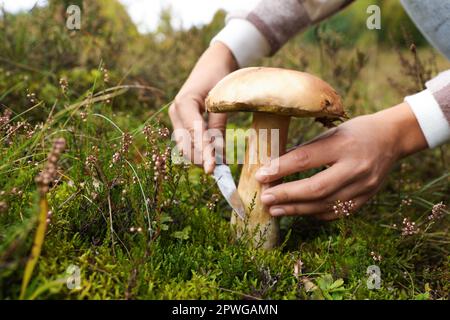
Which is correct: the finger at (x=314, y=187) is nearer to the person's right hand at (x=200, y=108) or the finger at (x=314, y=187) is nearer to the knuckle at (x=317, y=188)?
the knuckle at (x=317, y=188)

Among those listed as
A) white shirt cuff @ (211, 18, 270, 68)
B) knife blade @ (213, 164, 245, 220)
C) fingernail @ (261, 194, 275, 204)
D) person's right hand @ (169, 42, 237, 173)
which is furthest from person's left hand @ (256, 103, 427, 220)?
white shirt cuff @ (211, 18, 270, 68)

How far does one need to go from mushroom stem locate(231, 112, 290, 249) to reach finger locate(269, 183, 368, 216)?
0.06m

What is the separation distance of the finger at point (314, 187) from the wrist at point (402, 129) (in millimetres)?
223

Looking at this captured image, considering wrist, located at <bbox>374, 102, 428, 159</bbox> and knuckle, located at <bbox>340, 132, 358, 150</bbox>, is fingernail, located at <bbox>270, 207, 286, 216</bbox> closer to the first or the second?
knuckle, located at <bbox>340, 132, 358, 150</bbox>

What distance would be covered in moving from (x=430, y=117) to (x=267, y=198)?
68cm

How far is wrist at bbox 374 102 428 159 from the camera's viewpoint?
1643 millimetres

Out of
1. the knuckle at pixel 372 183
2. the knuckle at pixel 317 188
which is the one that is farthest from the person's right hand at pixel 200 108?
the knuckle at pixel 372 183

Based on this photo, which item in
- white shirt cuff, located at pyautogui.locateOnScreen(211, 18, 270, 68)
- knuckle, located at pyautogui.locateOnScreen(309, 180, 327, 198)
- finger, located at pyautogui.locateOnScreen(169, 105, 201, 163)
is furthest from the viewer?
white shirt cuff, located at pyautogui.locateOnScreen(211, 18, 270, 68)

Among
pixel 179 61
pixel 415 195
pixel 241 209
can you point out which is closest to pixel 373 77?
pixel 179 61

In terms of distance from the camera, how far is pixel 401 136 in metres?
1.67

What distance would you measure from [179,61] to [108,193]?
2278 mm

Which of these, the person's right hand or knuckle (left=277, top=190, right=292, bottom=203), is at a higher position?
the person's right hand

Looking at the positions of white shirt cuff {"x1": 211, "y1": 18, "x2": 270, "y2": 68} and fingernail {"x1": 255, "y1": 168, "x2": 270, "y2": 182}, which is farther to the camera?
white shirt cuff {"x1": 211, "y1": 18, "x2": 270, "y2": 68}
